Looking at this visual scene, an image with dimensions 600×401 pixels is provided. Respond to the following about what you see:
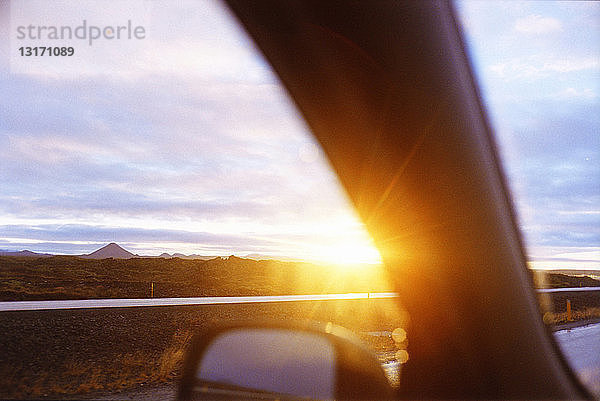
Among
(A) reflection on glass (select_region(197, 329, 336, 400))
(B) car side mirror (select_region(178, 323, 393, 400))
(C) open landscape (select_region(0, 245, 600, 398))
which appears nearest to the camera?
(B) car side mirror (select_region(178, 323, 393, 400))

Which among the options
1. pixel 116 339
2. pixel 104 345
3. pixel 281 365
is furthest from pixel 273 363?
pixel 116 339

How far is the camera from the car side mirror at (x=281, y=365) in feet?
5.14

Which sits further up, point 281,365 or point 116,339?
point 281,365

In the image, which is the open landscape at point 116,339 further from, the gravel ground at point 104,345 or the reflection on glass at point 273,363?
the reflection on glass at point 273,363

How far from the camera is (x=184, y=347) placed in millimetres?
13992

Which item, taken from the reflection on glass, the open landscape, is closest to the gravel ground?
the open landscape

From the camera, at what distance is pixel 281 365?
1805mm

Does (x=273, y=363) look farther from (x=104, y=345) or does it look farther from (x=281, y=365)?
(x=104, y=345)

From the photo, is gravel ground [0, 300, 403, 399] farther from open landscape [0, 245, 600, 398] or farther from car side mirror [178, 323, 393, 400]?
car side mirror [178, 323, 393, 400]

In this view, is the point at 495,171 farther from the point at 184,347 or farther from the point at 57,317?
the point at 57,317

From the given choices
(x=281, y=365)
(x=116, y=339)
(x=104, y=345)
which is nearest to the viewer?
(x=281, y=365)

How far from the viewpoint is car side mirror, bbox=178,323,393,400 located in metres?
1.57

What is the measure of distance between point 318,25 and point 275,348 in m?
1.71

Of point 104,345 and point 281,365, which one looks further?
point 104,345
